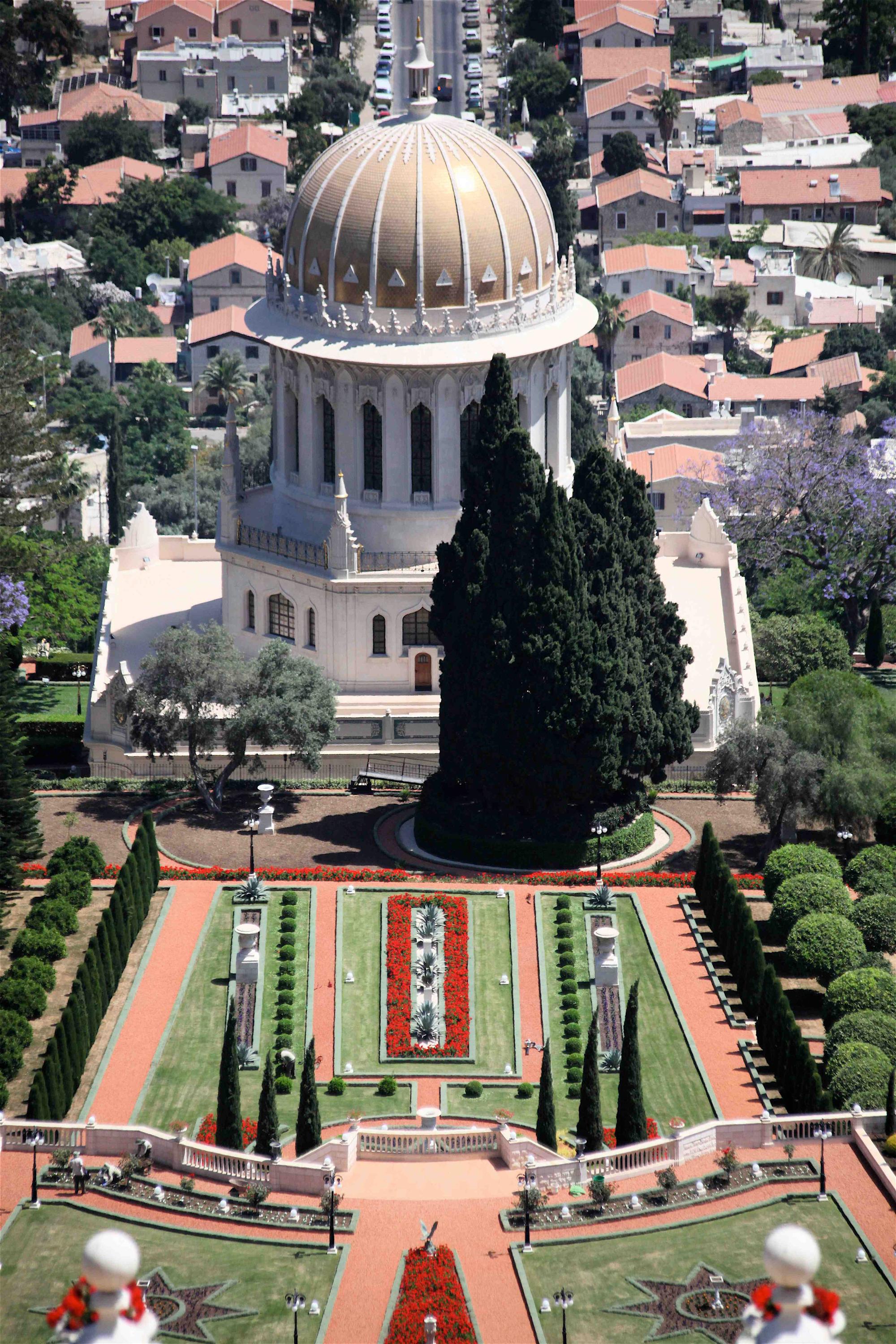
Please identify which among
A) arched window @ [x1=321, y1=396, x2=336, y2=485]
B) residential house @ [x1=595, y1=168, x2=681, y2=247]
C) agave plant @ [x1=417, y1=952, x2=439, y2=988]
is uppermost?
arched window @ [x1=321, y1=396, x2=336, y2=485]

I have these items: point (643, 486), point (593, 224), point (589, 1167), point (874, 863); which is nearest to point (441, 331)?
point (643, 486)

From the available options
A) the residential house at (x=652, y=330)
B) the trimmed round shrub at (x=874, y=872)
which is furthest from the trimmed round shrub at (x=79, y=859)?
the residential house at (x=652, y=330)

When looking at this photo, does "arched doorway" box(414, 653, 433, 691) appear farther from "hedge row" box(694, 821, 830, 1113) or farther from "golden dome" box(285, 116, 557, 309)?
"hedge row" box(694, 821, 830, 1113)

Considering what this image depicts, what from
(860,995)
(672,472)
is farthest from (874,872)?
(672,472)

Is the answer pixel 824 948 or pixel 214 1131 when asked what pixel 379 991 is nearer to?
pixel 214 1131

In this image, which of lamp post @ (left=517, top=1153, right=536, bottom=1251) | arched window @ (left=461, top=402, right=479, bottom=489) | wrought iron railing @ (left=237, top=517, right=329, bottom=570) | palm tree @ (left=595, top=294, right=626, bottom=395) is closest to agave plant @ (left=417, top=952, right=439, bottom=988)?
lamp post @ (left=517, top=1153, right=536, bottom=1251)

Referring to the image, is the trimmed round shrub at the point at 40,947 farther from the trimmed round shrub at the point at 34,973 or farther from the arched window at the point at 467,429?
the arched window at the point at 467,429
